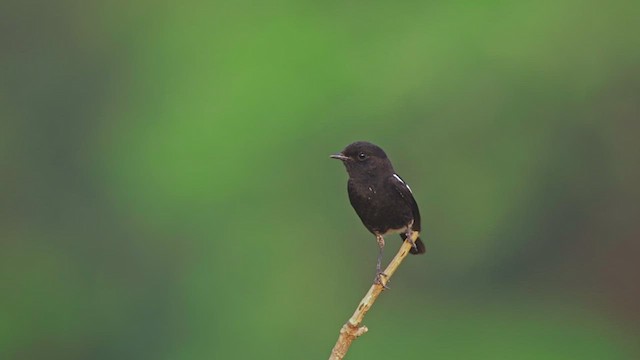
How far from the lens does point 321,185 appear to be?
1171 cm

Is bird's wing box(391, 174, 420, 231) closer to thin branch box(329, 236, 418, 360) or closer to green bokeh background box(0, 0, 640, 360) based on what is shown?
thin branch box(329, 236, 418, 360)

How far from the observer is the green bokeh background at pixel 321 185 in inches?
464

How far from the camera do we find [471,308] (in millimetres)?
12672

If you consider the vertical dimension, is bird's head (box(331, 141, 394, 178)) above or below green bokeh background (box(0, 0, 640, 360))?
above

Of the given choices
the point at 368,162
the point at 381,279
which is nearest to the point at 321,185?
the point at 368,162

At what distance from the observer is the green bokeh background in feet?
38.6

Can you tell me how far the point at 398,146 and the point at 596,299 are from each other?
3.56m

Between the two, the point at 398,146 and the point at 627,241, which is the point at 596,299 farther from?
the point at 398,146

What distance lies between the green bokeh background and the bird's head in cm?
636

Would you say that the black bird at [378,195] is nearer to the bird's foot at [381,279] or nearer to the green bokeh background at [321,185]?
the bird's foot at [381,279]

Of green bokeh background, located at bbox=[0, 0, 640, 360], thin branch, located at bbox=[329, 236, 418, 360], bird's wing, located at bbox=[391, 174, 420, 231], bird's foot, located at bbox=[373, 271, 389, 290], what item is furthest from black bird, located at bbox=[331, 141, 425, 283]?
green bokeh background, located at bbox=[0, 0, 640, 360]

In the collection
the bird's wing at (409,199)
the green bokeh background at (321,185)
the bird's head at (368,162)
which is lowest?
the green bokeh background at (321,185)

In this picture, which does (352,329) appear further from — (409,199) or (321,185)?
(321,185)

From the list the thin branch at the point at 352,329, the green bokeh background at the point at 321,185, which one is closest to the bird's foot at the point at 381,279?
the thin branch at the point at 352,329
